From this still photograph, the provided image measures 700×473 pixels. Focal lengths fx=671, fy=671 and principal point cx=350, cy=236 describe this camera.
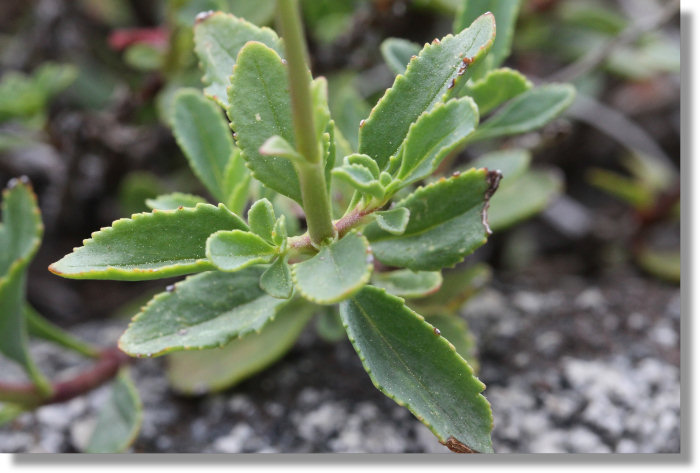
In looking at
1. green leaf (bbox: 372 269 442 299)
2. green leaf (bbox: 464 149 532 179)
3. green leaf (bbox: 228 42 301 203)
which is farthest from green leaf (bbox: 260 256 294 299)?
green leaf (bbox: 464 149 532 179)

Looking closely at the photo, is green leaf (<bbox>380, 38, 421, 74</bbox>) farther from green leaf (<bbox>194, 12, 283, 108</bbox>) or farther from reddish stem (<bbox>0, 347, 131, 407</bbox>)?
reddish stem (<bbox>0, 347, 131, 407</bbox>)

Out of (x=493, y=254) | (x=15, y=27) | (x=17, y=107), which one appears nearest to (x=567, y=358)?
(x=493, y=254)

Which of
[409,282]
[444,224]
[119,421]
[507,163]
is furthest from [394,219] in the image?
[119,421]

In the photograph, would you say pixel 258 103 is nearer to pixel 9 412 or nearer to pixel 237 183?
pixel 237 183

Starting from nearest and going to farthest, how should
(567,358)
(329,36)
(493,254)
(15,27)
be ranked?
(567,358) → (329,36) → (493,254) → (15,27)

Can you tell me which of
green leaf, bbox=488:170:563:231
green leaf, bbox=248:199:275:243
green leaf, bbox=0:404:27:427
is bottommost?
green leaf, bbox=0:404:27:427

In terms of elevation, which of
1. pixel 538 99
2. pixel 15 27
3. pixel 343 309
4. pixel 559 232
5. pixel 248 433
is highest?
pixel 15 27

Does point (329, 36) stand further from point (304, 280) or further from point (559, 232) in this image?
point (304, 280)
